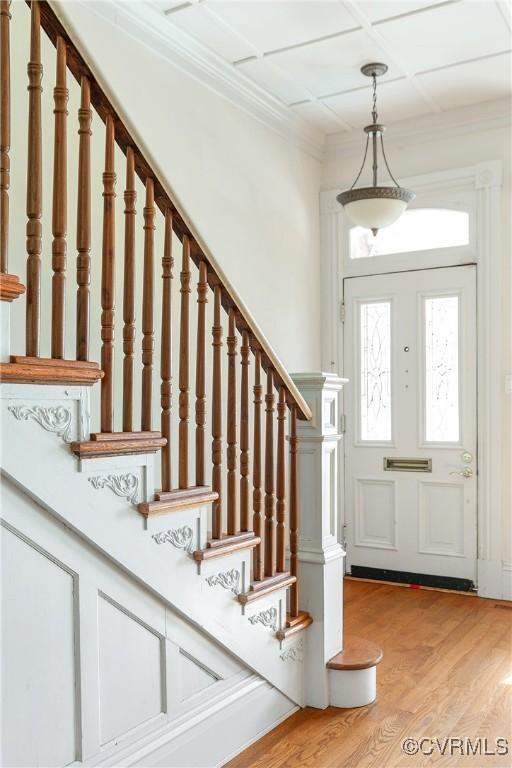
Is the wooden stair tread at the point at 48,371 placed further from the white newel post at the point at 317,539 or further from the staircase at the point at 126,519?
the white newel post at the point at 317,539

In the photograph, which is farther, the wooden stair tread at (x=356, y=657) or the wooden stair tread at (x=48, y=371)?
the wooden stair tread at (x=356, y=657)

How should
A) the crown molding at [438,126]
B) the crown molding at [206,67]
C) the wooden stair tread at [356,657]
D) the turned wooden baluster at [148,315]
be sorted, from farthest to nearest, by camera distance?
the crown molding at [438,126] → the crown molding at [206,67] → the wooden stair tread at [356,657] → the turned wooden baluster at [148,315]

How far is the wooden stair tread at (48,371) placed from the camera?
1753 mm

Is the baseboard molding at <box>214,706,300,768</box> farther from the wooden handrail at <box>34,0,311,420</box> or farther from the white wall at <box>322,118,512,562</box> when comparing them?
the white wall at <box>322,118,512,562</box>

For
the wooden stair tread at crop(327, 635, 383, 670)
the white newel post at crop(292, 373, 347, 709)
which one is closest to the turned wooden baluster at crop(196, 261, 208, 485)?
the white newel post at crop(292, 373, 347, 709)

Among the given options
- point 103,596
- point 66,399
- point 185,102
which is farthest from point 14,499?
point 185,102

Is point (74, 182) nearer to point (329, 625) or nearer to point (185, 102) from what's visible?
point (185, 102)

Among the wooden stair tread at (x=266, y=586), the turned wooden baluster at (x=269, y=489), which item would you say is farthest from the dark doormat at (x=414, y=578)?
the turned wooden baluster at (x=269, y=489)

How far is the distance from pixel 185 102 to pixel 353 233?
186 cm

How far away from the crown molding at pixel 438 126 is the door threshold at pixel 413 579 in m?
3.17

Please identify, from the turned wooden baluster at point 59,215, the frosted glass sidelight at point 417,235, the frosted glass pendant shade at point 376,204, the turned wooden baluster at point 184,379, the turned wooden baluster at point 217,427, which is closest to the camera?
the turned wooden baluster at point 59,215

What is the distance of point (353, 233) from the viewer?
5.41 meters

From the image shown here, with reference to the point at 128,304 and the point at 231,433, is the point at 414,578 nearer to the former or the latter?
the point at 231,433

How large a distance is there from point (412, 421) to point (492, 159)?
1.92 m
